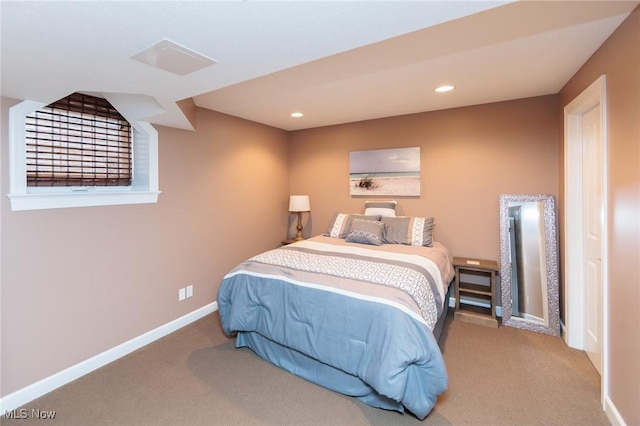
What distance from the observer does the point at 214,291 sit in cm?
352

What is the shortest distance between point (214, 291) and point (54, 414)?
5.55 feet

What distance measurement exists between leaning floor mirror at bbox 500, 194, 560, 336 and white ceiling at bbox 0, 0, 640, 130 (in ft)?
3.79

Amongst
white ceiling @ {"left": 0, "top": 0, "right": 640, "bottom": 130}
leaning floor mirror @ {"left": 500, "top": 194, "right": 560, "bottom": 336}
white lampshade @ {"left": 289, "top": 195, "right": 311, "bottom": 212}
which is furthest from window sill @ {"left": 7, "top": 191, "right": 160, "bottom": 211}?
leaning floor mirror @ {"left": 500, "top": 194, "right": 560, "bottom": 336}

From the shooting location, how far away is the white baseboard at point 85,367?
2002 mm

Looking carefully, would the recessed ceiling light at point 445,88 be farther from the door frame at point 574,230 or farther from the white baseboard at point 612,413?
the white baseboard at point 612,413

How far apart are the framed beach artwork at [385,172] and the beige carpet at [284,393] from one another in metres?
1.91

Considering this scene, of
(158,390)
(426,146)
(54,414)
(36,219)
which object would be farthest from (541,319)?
(36,219)

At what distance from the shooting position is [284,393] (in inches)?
83.6

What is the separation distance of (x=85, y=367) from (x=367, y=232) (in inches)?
108

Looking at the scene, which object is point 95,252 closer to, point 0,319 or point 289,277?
point 0,319

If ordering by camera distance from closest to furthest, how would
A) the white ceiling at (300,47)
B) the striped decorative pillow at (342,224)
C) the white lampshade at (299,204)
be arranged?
the white ceiling at (300,47), the striped decorative pillow at (342,224), the white lampshade at (299,204)

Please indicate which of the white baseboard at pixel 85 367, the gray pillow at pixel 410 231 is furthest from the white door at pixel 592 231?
the white baseboard at pixel 85 367

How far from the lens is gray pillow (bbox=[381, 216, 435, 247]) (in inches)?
132

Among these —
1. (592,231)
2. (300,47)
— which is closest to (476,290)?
(592,231)
